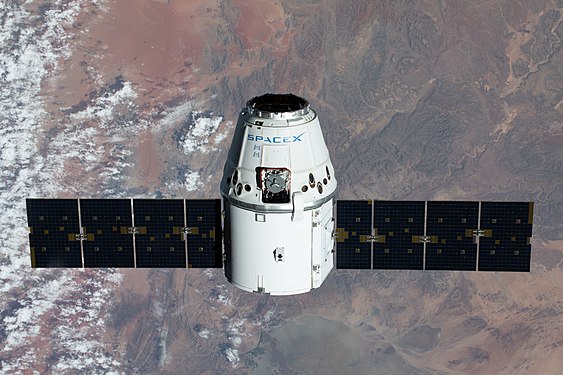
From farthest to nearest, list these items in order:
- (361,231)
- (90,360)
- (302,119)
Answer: (90,360)
(361,231)
(302,119)

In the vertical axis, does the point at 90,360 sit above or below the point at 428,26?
below

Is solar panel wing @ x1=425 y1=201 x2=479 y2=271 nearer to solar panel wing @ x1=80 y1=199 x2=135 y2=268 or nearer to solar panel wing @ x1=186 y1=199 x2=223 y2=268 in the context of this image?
solar panel wing @ x1=186 y1=199 x2=223 y2=268

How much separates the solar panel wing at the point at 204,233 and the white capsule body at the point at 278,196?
1805 millimetres

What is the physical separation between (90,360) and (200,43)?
19.9m

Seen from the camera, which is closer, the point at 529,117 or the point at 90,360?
the point at 90,360

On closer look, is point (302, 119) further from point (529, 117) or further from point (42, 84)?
point (529, 117)

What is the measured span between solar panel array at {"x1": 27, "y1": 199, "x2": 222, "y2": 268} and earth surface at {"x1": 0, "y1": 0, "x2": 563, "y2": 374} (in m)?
29.3

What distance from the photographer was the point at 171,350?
62.5 m

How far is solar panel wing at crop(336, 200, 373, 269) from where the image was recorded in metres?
29.1

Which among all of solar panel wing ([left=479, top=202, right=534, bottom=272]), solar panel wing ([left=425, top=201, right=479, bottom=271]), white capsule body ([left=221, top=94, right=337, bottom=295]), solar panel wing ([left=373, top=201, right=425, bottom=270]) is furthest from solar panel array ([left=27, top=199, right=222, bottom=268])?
solar panel wing ([left=479, top=202, right=534, bottom=272])

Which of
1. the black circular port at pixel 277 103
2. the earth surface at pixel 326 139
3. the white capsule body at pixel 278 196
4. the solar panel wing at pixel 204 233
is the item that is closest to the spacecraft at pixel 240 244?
the solar panel wing at pixel 204 233

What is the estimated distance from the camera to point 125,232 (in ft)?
97.0

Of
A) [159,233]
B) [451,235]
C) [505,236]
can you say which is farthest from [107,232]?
[505,236]

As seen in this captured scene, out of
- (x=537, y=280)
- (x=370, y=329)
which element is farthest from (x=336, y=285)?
(x=537, y=280)
